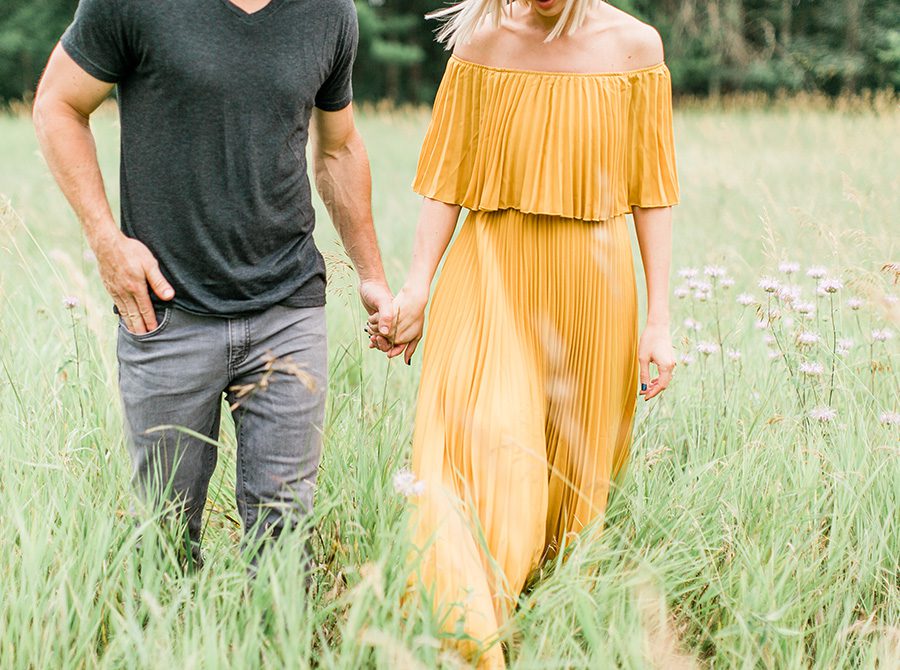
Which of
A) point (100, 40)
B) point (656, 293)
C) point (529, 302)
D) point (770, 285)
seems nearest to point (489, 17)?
point (529, 302)

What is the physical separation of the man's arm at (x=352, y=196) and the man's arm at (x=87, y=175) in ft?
2.03

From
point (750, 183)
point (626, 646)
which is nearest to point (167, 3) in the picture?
point (626, 646)

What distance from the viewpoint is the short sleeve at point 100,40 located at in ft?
6.68

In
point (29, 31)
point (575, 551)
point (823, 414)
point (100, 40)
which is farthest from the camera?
point (29, 31)

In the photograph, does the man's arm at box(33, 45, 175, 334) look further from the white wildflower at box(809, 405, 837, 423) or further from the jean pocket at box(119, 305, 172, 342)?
the white wildflower at box(809, 405, 837, 423)

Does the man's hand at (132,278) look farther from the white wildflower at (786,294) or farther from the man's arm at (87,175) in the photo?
the white wildflower at (786,294)

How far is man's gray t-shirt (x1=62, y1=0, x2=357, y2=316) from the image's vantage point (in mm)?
2086

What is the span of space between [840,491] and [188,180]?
1.98 meters

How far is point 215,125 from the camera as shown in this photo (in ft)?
7.12

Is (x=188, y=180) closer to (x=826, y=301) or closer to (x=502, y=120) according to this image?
(x=502, y=120)

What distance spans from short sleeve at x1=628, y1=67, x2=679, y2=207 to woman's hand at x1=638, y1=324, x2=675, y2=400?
341 mm

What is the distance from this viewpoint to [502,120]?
2.46 m

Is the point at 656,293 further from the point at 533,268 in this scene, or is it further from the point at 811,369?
the point at 811,369

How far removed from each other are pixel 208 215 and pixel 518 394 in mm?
862
